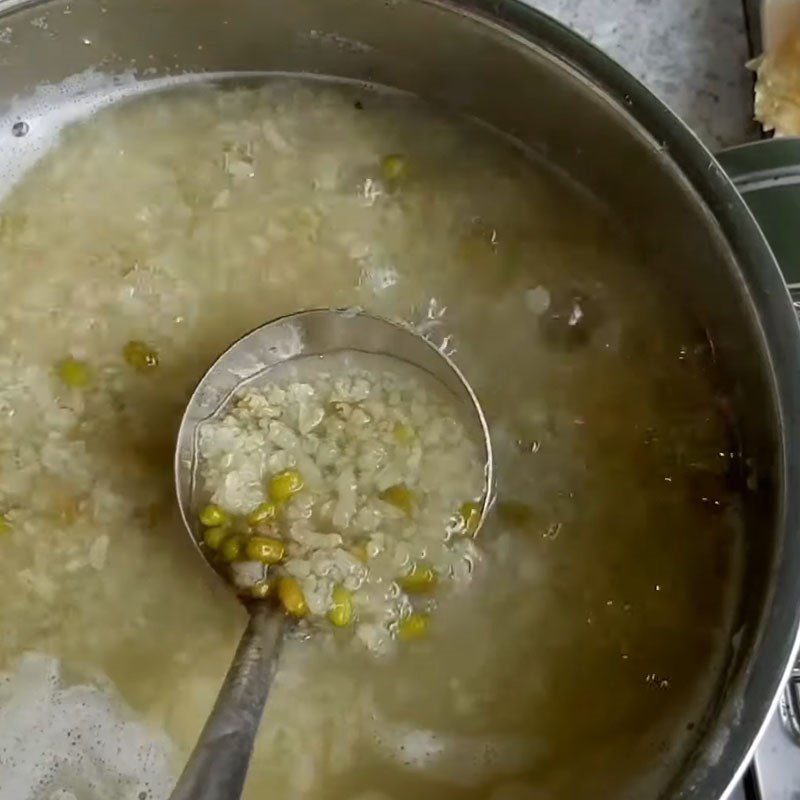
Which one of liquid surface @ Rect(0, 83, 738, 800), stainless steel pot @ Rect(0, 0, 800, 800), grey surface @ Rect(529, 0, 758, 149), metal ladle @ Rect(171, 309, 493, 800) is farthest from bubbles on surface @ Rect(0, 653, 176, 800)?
grey surface @ Rect(529, 0, 758, 149)

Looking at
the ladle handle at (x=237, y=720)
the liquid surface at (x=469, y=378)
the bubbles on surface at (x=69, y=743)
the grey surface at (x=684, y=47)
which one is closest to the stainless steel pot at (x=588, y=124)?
the liquid surface at (x=469, y=378)

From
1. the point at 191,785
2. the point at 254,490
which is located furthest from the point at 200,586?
the point at 191,785

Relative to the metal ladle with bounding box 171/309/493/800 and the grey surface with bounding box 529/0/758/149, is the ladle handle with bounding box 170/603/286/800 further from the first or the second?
the grey surface with bounding box 529/0/758/149

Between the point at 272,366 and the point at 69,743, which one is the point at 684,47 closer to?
the point at 272,366

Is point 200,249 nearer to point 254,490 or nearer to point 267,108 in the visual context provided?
point 267,108

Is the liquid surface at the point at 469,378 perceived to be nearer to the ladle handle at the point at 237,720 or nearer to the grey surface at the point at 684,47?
the ladle handle at the point at 237,720

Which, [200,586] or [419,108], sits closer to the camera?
[200,586]

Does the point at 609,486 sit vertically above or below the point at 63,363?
below
